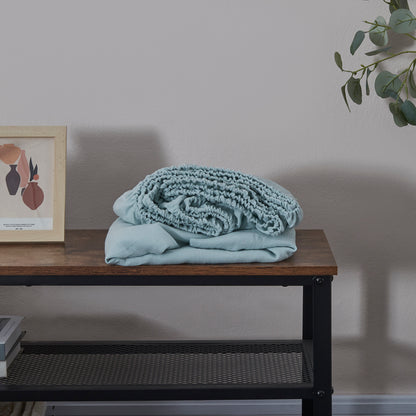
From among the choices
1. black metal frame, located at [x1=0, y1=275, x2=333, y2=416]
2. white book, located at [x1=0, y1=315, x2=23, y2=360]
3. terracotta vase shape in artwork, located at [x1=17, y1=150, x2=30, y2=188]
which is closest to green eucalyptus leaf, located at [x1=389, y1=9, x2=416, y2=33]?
black metal frame, located at [x1=0, y1=275, x2=333, y2=416]

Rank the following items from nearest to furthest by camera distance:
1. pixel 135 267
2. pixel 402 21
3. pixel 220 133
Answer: pixel 135 267
pixel 402 21
pixel 220 133

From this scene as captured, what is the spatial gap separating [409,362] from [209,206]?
0.86 meters

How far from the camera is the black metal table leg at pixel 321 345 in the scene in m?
1.31

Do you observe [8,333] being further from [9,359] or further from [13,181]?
[13,181]

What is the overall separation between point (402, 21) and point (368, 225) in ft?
1.81

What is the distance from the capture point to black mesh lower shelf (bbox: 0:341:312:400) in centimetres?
138

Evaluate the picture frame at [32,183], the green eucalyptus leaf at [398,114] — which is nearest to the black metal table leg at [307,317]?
the green eucalyptus leaf at [398,114]

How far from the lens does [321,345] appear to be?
133 centimetres

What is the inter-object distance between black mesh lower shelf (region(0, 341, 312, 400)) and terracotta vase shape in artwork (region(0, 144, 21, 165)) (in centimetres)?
44

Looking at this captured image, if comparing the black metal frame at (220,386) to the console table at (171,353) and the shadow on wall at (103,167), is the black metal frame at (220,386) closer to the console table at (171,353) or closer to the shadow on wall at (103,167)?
the console table at (171,353)

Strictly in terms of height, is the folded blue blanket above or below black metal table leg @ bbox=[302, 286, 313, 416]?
above

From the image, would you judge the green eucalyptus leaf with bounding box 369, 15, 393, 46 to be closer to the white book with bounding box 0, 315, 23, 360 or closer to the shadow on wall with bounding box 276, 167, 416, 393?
the shadow on wall with bounding box 276, 167, 416, 393

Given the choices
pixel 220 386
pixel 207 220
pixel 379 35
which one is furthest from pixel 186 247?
pixel 379 35

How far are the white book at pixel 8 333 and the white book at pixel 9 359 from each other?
1 centimetres
